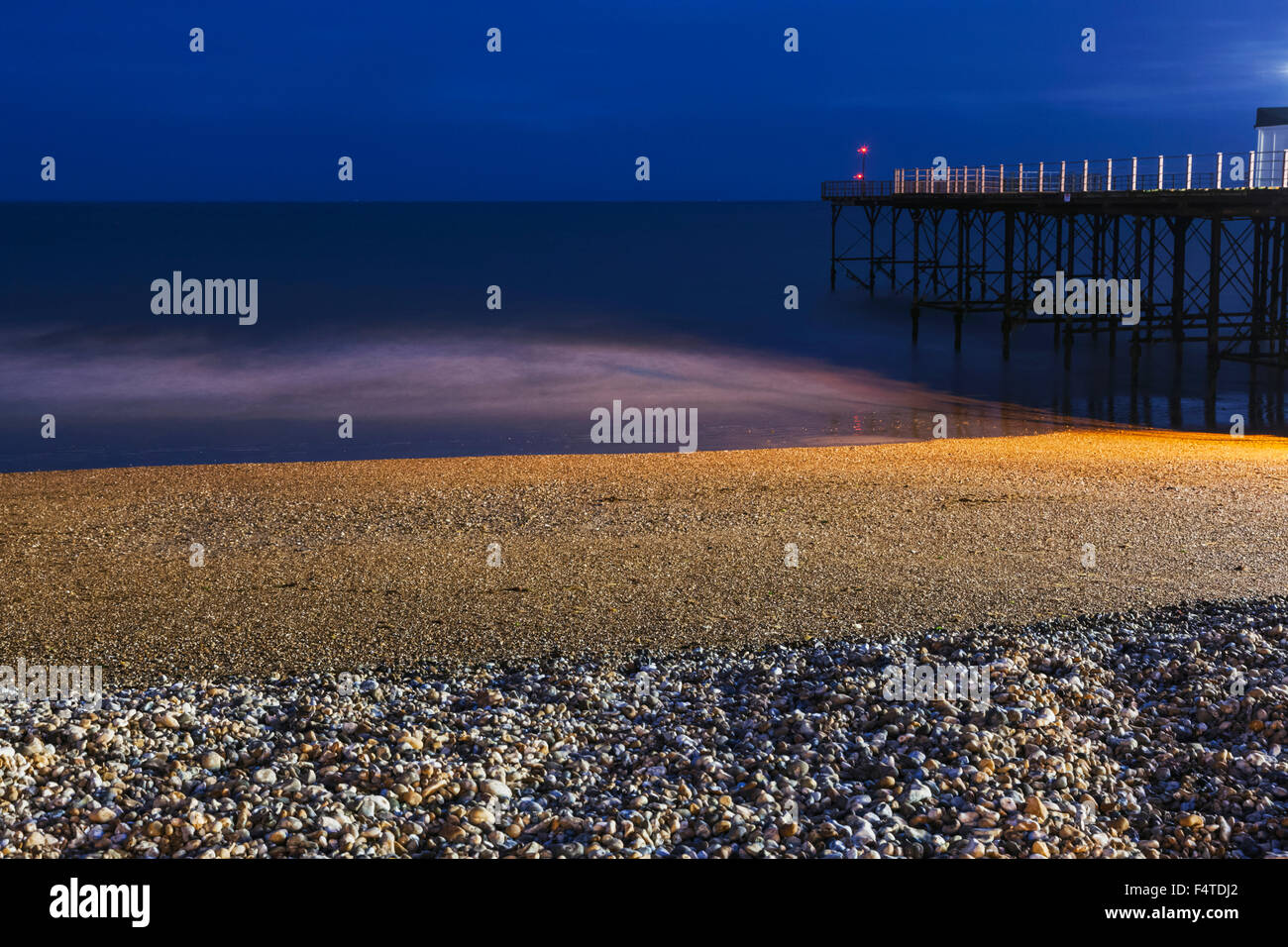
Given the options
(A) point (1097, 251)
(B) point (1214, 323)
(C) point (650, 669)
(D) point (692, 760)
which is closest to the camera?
(D) point (692, 760)

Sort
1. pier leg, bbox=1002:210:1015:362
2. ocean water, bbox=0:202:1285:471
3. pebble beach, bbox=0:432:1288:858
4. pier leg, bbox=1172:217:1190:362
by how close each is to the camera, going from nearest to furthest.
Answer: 1. pebble beach, bbox=0:432:1288:858
2. ocean water, bbox=0:202:1285:471
3. pier leg, bbox=1172:217:1190:362
4. pier leg, bbox=1002:210:1015:362

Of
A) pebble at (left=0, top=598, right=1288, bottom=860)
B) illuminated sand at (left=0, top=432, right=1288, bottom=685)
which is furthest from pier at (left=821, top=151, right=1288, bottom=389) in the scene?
pebble at (left=0, top=598, right=1288, bottom=860)

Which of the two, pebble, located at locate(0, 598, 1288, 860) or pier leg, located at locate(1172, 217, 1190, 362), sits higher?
pier leg, located at locate(1172, 217, 1190, 362)

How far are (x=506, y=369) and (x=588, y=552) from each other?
16.9m

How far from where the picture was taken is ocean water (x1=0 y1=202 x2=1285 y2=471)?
1880 cm

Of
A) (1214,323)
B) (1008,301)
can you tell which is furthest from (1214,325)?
(1008,301)

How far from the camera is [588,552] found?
9570 mm

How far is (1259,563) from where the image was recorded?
8875mm

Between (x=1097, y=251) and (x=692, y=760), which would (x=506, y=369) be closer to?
(x=1097, y=251)

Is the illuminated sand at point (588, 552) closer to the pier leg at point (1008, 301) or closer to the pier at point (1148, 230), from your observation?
the pier at point (1148, 230)

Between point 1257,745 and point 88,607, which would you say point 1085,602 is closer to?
point 1257,745

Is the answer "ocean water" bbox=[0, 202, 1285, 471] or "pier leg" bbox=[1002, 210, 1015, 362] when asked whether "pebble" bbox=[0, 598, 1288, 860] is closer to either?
"ocean water" bbox=[0, 202, 1285, 471]

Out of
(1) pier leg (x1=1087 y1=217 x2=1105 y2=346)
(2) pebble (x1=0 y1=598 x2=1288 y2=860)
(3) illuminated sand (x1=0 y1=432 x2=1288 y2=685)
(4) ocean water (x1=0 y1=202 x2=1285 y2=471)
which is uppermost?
(1) pier leg (x1=1087 y1=217 x2=1105 y2=346)

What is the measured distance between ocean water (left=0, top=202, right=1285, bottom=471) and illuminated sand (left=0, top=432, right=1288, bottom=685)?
15.0 ft
